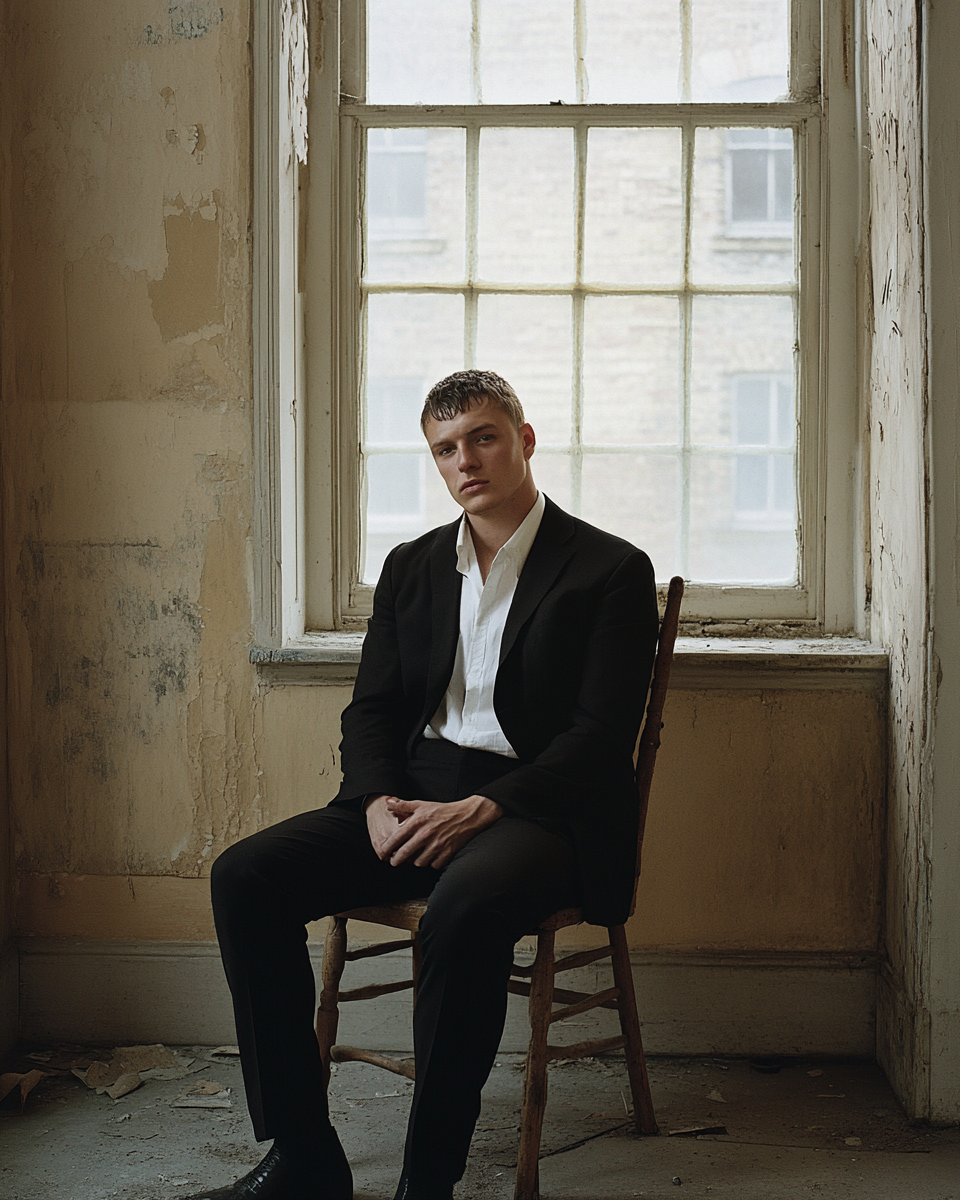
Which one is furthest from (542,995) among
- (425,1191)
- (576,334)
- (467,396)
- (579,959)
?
(576,334)

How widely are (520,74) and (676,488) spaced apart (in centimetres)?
117

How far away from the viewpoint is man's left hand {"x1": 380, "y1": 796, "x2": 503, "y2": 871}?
1885 millimetres

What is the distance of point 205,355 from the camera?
2502 mm

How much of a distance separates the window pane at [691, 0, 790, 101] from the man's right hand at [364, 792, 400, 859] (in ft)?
6.66

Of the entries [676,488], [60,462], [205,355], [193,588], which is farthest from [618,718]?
[60,462]

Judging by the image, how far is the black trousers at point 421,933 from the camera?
5.50ft

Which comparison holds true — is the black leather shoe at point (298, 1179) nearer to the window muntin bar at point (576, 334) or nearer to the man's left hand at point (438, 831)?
the man's left hand at point (438, 831)

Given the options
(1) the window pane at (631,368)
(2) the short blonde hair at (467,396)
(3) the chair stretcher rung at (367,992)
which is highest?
(1) the window pane at (631,368)

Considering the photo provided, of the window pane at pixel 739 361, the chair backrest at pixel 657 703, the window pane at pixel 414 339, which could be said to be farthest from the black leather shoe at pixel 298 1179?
the window pane at pixel 739 361

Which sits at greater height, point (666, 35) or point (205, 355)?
point (666, 35)

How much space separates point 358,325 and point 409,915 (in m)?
1.59

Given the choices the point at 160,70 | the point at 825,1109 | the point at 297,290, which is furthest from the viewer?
the point at 297,290

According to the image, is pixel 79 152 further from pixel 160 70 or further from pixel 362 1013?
pixel 362 1013

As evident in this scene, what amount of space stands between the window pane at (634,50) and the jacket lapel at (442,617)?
1.36m
